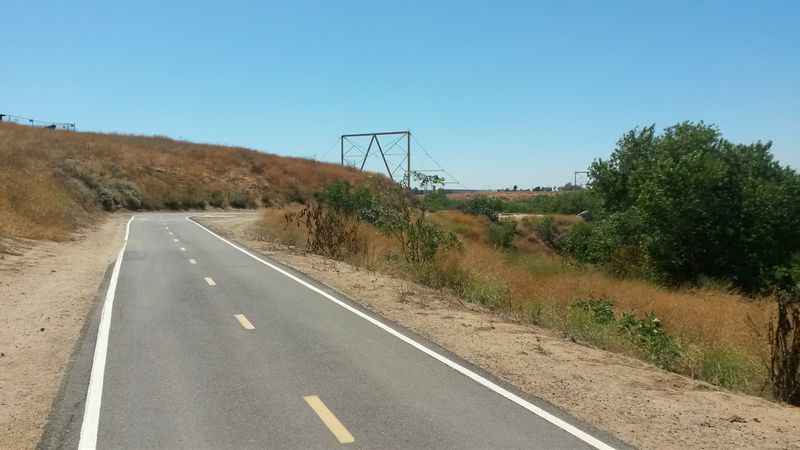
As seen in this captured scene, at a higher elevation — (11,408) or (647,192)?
(647,192)

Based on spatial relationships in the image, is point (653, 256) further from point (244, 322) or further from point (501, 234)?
point (244, 322)

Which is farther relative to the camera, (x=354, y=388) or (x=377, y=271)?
(x=377, y=271)

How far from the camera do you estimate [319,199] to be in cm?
3259

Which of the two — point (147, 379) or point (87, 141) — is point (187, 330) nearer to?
point (147, 379)

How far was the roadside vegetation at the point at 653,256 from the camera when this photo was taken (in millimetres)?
10750

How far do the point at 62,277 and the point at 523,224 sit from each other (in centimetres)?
5422

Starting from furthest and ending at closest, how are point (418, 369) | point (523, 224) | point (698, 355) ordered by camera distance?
1. point (523, 224)
2. point (698, 355)
3. point (418, 369)

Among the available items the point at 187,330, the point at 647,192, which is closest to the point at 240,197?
the point at 647,192

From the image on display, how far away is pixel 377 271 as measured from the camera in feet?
63.9

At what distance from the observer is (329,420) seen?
629 cm

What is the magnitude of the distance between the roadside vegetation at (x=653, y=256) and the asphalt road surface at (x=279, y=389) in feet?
11.7

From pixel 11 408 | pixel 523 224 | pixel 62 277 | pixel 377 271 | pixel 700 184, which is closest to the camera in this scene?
pixel 11 408

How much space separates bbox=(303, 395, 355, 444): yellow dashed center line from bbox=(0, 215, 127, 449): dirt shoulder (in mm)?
2439

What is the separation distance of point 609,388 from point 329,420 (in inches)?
134
